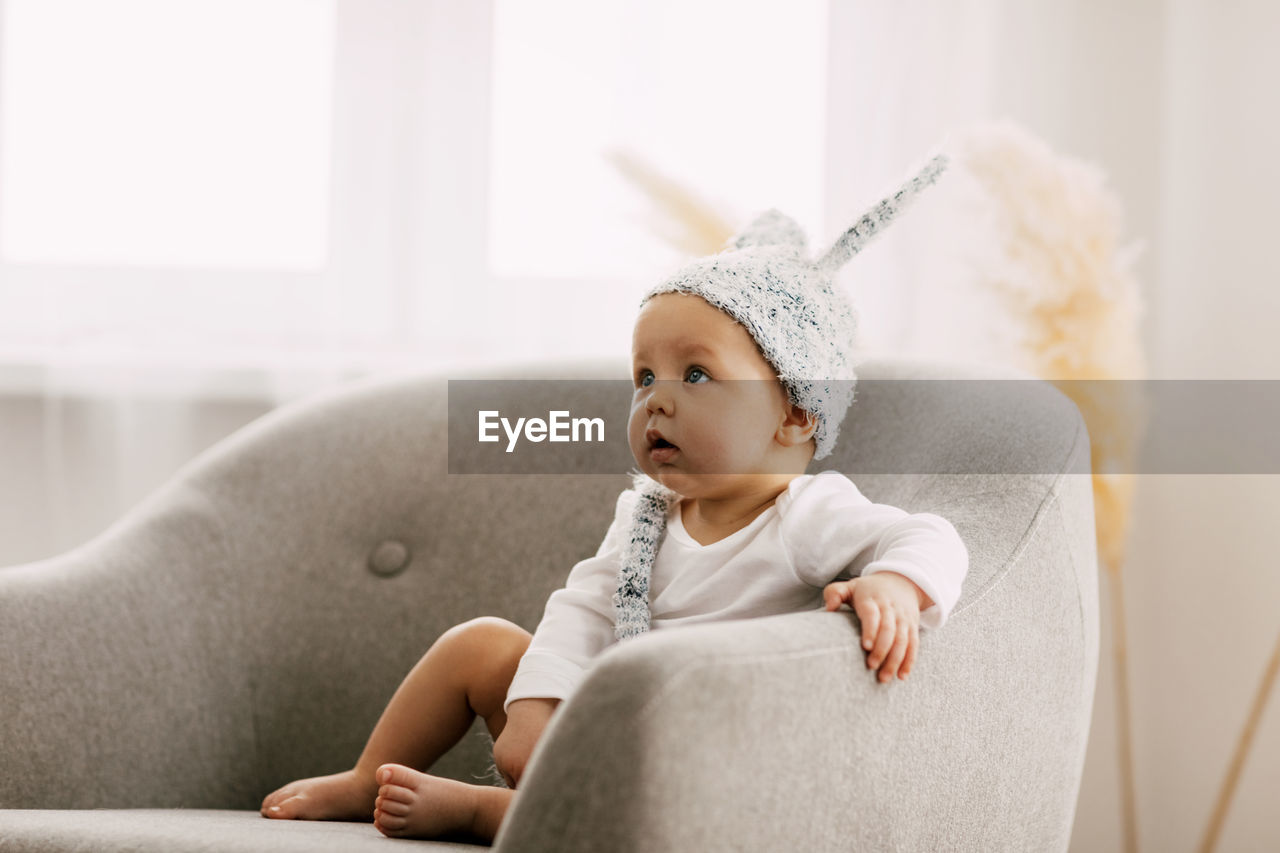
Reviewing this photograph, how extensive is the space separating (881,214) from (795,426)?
194mm

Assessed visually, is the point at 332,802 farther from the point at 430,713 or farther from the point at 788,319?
the point at 788,319

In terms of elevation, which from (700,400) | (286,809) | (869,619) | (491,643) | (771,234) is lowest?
(286,809)

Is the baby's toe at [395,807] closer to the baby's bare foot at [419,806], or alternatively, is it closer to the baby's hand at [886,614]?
the baby's bare foot at [419,806]

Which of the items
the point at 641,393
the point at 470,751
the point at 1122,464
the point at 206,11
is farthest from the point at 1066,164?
the point at 206,11

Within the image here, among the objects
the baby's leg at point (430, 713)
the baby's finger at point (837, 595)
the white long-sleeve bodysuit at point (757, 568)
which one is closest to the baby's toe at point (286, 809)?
the baby's leg at point (430, 713)

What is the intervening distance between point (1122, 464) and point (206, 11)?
4.91 ft

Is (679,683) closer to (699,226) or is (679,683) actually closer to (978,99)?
(699,226)

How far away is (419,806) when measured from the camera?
84 centimetres

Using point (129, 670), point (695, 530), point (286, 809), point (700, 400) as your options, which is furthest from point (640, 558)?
point (129, 670)

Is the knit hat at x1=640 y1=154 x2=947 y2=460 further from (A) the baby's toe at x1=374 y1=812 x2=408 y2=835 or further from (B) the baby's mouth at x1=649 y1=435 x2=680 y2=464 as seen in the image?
(A) the baby's toe at x1=374 y1=812 x2=408 y2=835

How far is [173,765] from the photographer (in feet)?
3.70

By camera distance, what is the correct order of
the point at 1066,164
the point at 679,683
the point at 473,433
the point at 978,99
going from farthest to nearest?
the point at 978,99, the point at 1066,164, the point at 473,433, the point at 679,683

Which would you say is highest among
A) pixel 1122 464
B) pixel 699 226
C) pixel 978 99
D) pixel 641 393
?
pixel 978 99

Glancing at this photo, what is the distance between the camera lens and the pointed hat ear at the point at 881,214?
3.19ft
